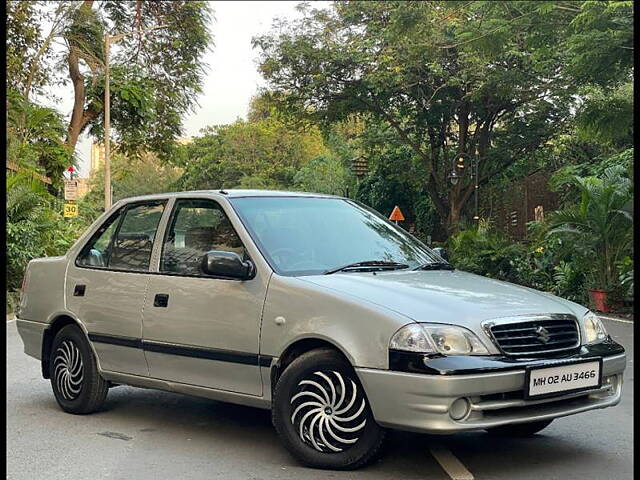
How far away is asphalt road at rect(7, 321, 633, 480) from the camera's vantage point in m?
5.32

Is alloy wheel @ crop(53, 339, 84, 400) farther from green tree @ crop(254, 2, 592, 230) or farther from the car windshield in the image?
green tree @ crop(254, 2, 592, 230)

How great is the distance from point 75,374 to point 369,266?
2.62 m

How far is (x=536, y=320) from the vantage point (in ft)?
17.1

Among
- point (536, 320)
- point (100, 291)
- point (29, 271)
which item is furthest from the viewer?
point (29, 271)

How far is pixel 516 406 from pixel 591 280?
1300 cm

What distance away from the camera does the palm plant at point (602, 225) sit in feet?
54.4

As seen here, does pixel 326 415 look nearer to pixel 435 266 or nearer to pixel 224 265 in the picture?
pixel 224 265

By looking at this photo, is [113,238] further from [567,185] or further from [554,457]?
[567,185]

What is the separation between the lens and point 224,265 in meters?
5.77

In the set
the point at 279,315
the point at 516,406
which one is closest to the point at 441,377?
the point at 516,406

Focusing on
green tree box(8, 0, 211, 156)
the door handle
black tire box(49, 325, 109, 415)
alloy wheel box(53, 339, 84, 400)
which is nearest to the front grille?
the door handle

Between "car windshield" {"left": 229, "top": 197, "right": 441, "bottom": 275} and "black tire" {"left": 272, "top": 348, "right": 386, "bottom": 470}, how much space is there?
726mm

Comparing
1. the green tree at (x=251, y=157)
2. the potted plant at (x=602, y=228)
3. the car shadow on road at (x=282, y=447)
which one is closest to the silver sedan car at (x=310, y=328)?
the car shadow on road at (x=282, y=447)

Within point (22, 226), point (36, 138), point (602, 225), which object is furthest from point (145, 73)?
point (602, 225)
